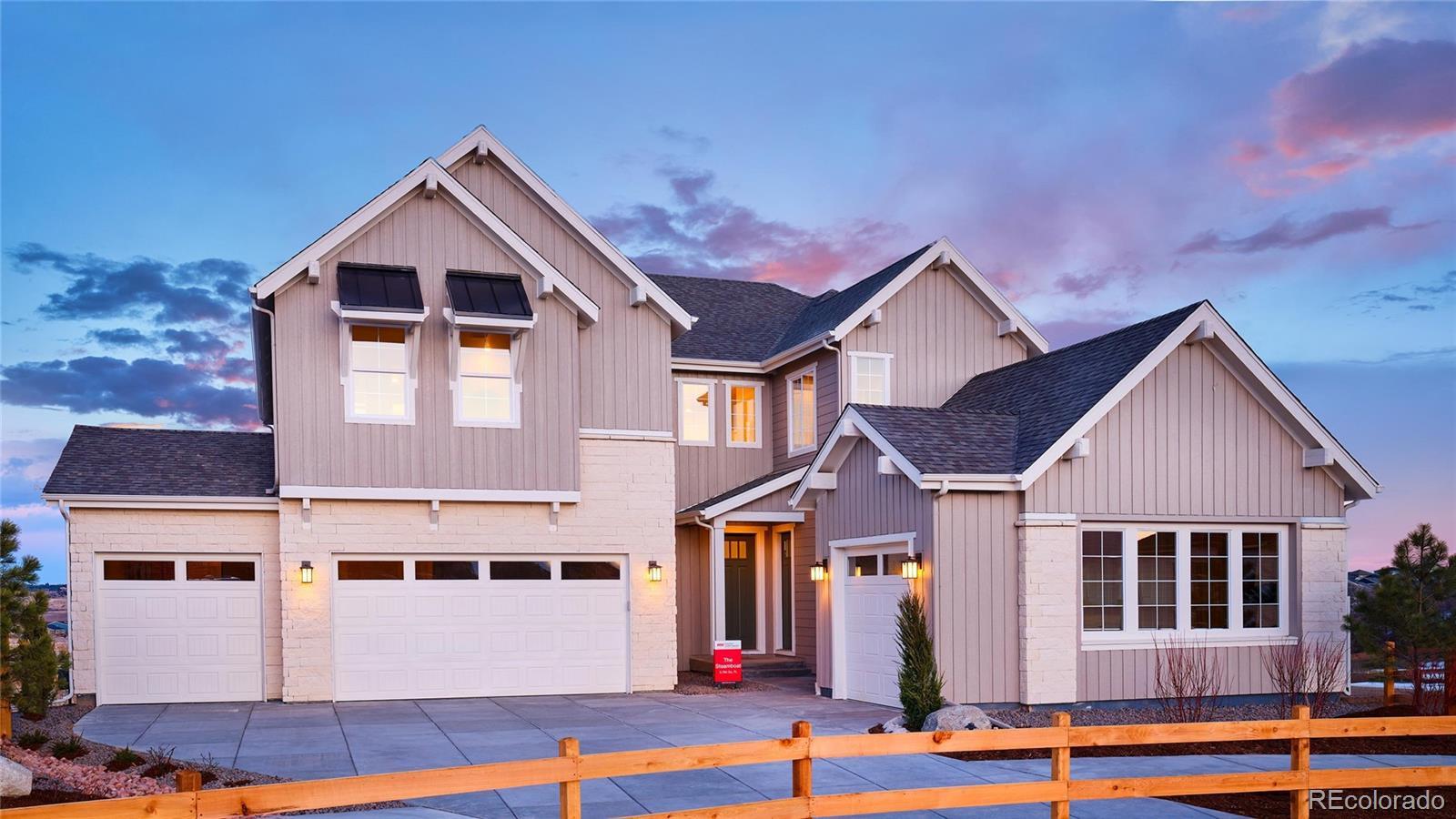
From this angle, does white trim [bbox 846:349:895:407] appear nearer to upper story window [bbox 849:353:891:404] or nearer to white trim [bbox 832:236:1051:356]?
upper story window [bbox 849:353:891:404]

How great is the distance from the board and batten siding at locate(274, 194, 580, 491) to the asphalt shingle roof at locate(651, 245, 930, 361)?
381cm

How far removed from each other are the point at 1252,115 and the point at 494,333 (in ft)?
40.4

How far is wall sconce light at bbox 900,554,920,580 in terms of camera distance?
1559cm

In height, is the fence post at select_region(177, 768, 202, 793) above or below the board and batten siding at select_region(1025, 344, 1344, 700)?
below

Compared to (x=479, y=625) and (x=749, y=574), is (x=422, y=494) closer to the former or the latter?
(x=479, y=625)

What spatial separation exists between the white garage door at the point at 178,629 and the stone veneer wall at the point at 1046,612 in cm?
1129

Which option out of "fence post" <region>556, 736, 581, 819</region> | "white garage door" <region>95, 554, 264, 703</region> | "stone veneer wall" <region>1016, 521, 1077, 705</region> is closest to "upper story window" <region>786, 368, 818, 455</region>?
"stone veneer wall" <region>1016, 521, 1077, 705</region>

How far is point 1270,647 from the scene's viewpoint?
16781 mm

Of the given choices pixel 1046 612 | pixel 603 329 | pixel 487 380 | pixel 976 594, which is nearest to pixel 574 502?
pixel 487 380

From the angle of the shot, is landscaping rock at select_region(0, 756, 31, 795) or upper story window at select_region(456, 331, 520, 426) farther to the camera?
upper story window at select_region(456, 331, 520, 426)

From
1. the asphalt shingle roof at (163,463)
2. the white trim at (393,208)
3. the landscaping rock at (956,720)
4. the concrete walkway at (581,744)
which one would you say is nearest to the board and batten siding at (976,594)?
the concrete walkway at (581,744)

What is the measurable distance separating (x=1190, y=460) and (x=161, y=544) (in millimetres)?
14966

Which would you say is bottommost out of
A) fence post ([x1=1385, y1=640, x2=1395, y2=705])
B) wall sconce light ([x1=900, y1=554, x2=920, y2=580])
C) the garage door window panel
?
fence post ([x1=1385, y1=640, x2=1395, y2=705])

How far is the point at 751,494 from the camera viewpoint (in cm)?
2147
